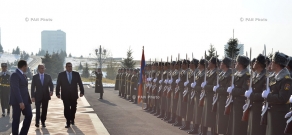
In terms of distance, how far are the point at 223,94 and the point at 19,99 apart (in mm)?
4298

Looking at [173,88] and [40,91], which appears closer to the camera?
[40,91]

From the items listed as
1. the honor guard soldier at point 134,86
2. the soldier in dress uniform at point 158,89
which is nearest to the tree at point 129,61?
the honor guard soldier at point 134,86

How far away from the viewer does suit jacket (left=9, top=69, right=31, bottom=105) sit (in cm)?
933

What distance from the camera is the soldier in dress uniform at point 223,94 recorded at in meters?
9.28

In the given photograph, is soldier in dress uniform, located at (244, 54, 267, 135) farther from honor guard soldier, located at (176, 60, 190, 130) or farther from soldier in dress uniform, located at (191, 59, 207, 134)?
honor guard soldier, located at (176, 60, 190, 130)

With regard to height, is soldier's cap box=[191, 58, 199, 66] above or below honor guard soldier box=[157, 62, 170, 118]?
above

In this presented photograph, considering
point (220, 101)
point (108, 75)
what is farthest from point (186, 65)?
point (108, 75)

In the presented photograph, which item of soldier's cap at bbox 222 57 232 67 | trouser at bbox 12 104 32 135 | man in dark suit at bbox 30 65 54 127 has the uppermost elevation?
soldier's cap at bbox 222 57 232 67

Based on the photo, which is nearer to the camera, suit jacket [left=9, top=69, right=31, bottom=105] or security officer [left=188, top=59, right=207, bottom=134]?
suit jacket [left=9, top=69, right=31, bottom=105]

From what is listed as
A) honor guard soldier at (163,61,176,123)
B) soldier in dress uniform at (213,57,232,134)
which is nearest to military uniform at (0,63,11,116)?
honor guard soldier at (163,61,176,123)

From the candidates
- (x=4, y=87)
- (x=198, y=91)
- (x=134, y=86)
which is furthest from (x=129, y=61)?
(x=198, y=91)

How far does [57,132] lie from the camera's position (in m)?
11.1

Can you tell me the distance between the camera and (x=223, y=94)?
9.34 metres

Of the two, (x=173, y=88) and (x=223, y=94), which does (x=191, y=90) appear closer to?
(x=173, y=88)
